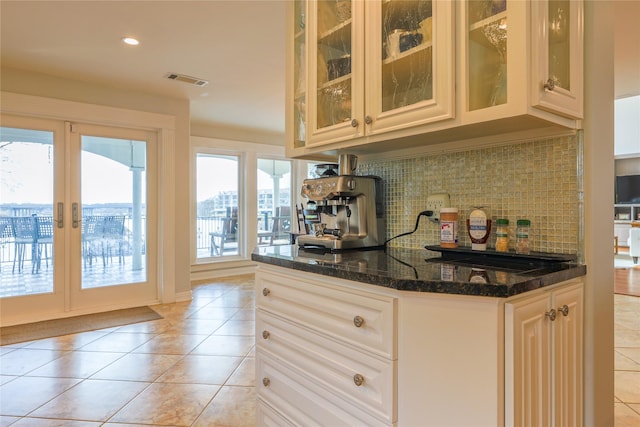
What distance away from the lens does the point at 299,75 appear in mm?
1939

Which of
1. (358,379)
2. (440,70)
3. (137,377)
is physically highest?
(440,70)

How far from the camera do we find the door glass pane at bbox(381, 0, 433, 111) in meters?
1.32

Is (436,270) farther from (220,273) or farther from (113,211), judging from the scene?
(220,273)

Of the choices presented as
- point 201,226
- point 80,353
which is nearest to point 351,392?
point 80,353

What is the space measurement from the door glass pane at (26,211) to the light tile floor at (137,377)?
2.95 ft

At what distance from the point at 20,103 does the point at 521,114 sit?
419 centimetres

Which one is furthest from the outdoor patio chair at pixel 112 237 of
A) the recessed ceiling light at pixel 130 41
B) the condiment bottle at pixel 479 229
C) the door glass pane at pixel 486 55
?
the door glass pane at pixel 486 55

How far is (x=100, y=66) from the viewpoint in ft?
11.0

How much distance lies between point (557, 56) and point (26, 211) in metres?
4.39

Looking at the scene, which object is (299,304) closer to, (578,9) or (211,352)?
(578,9)

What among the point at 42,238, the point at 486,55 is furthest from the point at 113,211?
the point at 486,55

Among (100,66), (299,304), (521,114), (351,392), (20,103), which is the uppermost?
(100,66)

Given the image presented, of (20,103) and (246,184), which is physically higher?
(20,103)

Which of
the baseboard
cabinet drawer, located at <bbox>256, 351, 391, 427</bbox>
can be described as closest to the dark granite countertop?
cabinet drawer, located at <bbox>256, 351, 391, 427</bbox>
